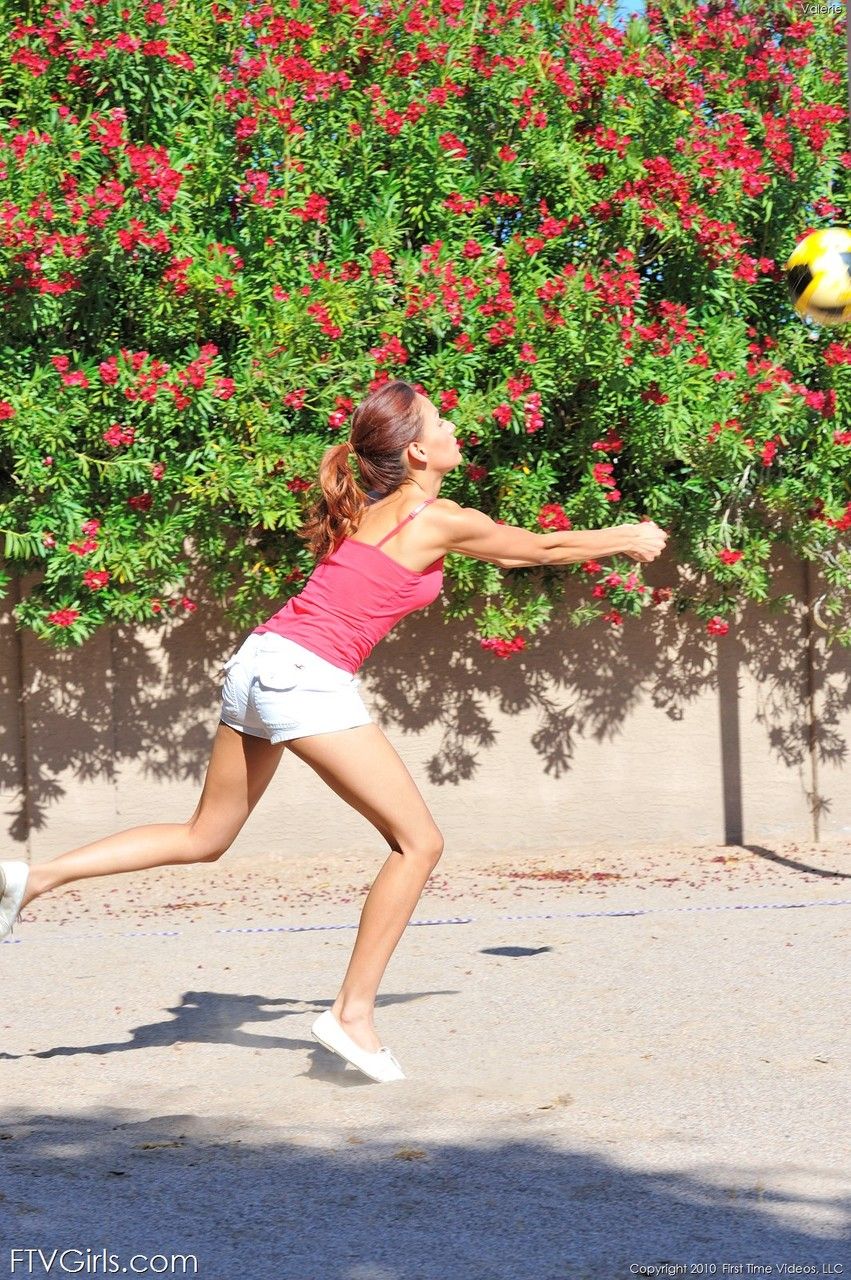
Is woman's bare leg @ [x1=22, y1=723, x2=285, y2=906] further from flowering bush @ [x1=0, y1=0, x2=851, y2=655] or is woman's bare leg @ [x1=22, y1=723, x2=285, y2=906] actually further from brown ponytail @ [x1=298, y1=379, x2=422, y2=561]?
flowering bush @ [x1=0, y1=0, x2=851, y2=655]

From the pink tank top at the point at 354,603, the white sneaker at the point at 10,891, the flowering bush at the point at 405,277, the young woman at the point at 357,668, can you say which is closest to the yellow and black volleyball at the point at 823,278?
the flowering bush at the point at 405,277

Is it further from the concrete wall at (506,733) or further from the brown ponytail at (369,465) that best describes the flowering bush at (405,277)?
the brown ponytail at (369,465)

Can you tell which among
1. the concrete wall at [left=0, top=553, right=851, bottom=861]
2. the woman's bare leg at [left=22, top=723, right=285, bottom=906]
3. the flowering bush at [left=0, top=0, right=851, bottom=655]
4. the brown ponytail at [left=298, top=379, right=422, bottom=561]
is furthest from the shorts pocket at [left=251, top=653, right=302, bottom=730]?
the concrete wall at [left=0, top=553, right=851, bottom=861]

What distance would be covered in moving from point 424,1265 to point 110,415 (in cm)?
529

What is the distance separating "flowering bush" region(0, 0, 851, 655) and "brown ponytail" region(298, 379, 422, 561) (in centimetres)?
299

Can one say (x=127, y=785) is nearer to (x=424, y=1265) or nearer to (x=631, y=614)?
(x=631, y=614)

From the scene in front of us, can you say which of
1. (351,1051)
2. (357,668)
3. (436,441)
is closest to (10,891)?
(351,1051)

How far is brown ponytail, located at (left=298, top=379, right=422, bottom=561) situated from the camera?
4145 mm

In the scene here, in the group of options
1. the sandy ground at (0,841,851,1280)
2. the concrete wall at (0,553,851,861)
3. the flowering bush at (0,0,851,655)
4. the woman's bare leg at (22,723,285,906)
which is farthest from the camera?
the concrete wall at (0,553,851,861)

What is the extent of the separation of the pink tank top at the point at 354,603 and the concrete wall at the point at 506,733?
382cm

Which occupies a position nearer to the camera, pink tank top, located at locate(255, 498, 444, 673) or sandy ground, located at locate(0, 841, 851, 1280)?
sandy ground, located at locate(0, 841, 851, 1280)

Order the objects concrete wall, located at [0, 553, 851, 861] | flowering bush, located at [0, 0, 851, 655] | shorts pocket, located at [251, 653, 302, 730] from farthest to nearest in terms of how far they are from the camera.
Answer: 1. concrete wall, located at [0, 553, 851, 861]
2. flowering bush, located at [0, 0, 851, 655]
3. shorts pocket, located at [251, 653, 302, 730]

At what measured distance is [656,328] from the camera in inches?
295

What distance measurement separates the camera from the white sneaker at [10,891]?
4055 mm
